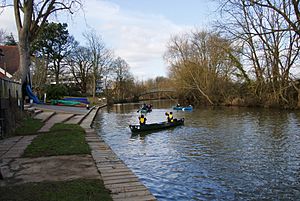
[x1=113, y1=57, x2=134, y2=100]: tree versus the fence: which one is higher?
[x1=113, y1=57, x2=134, y2=100]: tree

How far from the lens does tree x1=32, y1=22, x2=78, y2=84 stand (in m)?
46.9

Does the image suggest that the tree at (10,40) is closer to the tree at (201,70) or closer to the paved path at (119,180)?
the tree at (201,70)

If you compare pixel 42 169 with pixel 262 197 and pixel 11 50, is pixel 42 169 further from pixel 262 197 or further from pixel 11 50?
pixel 11 50

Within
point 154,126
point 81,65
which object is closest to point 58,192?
point 154,126

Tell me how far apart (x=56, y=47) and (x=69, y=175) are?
47.8m

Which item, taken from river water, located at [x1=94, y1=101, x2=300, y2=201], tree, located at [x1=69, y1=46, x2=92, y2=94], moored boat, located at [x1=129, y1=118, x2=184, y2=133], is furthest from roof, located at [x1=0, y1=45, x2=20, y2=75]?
river water, located at [x1=94, y1=101, x2=300, y2=201]

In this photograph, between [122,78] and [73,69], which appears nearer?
[73,69]

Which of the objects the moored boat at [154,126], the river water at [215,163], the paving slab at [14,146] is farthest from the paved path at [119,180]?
the moored boat at [154,126]

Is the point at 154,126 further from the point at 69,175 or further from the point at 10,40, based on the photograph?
the point at 10,40

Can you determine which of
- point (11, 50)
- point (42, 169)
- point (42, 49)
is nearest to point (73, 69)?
point (42, 49)

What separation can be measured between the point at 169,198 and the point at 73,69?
176 feet

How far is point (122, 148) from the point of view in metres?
12.3

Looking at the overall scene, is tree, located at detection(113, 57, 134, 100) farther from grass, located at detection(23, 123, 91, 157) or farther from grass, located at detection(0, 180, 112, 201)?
grass, located at detection(0, 180, 112, 201)

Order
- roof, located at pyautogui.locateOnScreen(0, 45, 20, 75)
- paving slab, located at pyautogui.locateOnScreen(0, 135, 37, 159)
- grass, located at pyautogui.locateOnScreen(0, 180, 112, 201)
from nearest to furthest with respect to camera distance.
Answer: grass, located at pyautogui.locateOnScreen(0, 180, 112, 201) < paving slab, located at pyautogui.locateOnScreen(0, 135, 37, 159) < roof, located at pyautogui.locateOnScreen(0, 45, 20, 75)
